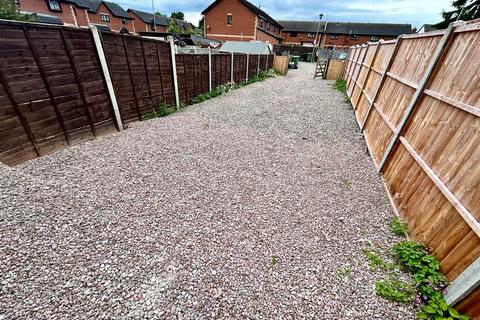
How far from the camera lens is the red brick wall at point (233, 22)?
1182 inches

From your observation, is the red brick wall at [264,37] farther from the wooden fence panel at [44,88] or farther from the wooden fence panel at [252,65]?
the wooden fence panel at [44,88]

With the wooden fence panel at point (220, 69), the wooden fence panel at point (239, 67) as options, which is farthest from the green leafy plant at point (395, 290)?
the wooden fence panel at point (239, 67)

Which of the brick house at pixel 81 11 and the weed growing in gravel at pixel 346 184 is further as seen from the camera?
the brick house at pixel 81 11

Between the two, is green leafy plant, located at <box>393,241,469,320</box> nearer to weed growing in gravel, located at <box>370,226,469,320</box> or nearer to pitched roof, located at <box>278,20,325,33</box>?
weed growing in gravel, located at <box>370,226,469,320</box>

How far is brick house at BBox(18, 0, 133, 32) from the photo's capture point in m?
A: 24.4

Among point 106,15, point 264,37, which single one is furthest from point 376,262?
point 106,15

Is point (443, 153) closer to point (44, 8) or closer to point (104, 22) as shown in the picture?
point (44, 8)

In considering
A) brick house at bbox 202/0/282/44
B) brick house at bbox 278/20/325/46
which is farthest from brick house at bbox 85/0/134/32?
brick house at bbox 278/20/325/46

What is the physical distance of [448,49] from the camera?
2.58 m

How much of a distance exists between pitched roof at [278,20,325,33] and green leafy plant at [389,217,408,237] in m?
58.0

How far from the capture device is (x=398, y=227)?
2619 mm

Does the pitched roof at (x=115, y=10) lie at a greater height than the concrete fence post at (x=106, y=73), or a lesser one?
greater

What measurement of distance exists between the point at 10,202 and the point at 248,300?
3.32 meters

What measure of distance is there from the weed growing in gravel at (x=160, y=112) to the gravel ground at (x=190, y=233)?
70.2 inches
